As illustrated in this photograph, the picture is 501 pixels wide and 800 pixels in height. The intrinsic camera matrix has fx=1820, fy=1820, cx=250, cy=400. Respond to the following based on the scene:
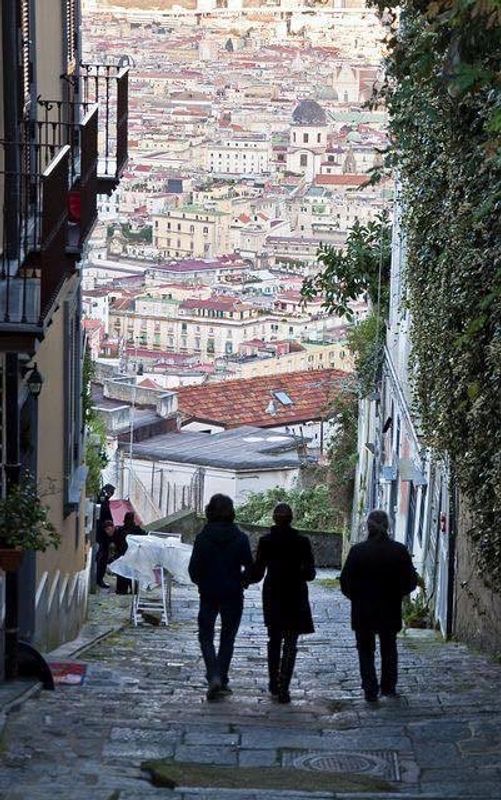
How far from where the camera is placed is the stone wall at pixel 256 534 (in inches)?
1033

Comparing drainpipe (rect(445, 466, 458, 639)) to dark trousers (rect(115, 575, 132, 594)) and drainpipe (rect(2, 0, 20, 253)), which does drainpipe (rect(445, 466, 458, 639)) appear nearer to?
drainpipe (rect(2, 0, 20, 253))

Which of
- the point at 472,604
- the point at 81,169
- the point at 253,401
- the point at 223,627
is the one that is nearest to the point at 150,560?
the point at 472,604

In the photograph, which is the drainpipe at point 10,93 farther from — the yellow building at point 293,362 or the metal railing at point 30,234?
the yellow building at point 293,362

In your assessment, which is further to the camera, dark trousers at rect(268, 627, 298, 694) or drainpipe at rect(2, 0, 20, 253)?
dark trousers at rect(268, 627, 298, 694)

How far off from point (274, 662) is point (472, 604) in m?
3.03

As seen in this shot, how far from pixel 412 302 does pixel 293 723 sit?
675 cm

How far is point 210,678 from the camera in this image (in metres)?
9.59

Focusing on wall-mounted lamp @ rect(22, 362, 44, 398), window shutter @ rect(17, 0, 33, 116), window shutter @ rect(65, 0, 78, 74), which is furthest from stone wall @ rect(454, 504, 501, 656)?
window shutter @ rect(65, 0, 78, 74)

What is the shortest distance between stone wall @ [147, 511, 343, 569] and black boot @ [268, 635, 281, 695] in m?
16.2

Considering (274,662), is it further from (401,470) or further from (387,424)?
(387,424)

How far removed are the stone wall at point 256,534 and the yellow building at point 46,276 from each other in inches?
398

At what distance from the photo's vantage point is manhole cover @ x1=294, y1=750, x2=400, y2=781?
7.48 metres

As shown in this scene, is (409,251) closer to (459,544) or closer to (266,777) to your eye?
(459,544)

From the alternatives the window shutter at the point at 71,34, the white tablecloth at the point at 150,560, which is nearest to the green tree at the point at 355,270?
the window shutter at the point at 71,34
